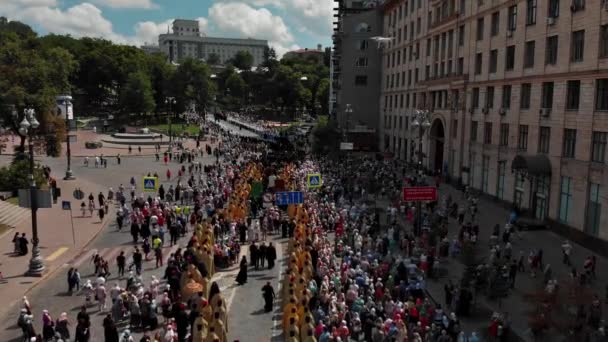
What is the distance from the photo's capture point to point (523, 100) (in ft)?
119

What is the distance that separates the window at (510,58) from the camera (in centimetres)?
3784

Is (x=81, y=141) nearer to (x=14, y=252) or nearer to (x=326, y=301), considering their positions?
(x=14, y=252)

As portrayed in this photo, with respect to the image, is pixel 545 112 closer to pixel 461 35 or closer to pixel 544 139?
pixel 544 139

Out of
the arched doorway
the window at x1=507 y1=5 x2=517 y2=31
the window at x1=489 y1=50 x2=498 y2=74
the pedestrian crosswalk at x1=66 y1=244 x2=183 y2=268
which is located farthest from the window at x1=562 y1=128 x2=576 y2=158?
the arched doorway

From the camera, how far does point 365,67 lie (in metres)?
75.6

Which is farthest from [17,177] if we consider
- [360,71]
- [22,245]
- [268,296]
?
[360,71]

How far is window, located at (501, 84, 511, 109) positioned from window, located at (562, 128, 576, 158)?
24.3 feet

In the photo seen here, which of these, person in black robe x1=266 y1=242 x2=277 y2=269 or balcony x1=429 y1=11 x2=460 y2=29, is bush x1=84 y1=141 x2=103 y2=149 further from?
person in black robe x1=266 y1=242 x2=277 y2=269

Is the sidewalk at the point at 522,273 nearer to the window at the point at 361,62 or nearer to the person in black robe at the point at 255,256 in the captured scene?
the person in black robe at the point at 255,256

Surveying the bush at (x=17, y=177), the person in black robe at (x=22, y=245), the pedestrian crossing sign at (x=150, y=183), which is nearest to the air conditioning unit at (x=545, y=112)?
the pedestrian crossing sign at (x=150, y=183)

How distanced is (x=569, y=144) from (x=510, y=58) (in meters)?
9.56

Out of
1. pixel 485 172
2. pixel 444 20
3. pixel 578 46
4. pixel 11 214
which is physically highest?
pixel 444 20

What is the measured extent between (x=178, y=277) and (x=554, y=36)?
25375 mm

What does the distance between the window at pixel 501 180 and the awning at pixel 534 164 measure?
15.7 feet
